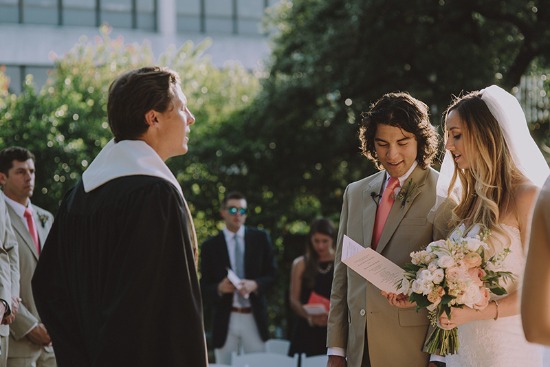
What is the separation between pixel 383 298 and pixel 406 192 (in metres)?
0.57

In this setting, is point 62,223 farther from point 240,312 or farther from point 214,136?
point 214,136

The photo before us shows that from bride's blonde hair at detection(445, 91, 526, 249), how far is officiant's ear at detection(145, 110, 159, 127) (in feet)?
5.59

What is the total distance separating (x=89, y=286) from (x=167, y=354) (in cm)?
43

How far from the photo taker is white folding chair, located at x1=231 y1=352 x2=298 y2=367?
272 inches

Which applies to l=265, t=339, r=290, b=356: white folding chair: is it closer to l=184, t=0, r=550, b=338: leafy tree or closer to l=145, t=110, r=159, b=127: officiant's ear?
l=184, t=0, r=550, b=338: leafy tree

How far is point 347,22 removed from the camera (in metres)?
12.6

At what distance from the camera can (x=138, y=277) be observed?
304cm

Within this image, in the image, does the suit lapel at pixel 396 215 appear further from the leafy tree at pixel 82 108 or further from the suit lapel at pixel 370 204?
the leafy tree at pixel 82 108

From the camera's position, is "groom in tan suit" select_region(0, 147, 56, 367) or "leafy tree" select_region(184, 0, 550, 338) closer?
"groom in tan suit" select_region(0, 147, 56, 367)

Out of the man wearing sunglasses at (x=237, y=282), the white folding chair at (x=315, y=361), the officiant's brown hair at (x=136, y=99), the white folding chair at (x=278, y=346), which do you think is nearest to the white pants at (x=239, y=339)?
the man wearing sunglasses at (x=237, y=282)

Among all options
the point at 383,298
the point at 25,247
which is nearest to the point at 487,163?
the point at 383,298

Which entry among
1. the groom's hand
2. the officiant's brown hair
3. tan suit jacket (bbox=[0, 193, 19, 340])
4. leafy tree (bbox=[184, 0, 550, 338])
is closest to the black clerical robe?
the officiant's brown hair

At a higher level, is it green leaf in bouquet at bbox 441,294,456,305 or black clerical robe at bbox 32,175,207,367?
black clerical robe at bbox 32,175,207,367

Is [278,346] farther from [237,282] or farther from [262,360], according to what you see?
[262,360]
